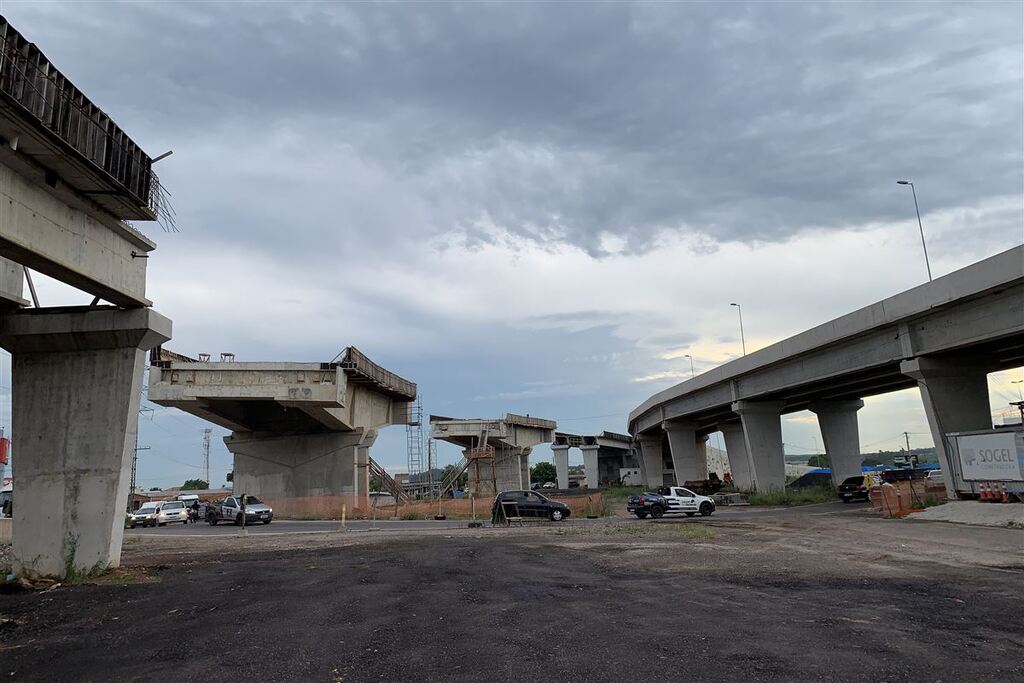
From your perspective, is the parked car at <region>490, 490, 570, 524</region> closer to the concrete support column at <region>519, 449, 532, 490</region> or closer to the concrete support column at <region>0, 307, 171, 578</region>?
the concrete support column at <region>0, 307, 171, 578</region>

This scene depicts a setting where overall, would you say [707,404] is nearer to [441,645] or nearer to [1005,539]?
[1005,539]

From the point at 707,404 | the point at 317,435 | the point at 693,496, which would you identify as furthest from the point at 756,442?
the point at 317,435

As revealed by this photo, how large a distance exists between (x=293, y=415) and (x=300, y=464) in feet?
11.9

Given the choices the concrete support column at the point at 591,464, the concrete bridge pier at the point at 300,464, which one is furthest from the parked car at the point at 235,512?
the concrete support column at the point at 591,464

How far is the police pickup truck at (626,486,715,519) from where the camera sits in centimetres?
3369

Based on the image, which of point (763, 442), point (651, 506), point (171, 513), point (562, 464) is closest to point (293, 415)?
point (171, 513)

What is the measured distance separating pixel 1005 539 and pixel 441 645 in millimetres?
18178

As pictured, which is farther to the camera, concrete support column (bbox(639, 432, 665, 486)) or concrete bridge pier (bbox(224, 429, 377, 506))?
concrete support column (bbox(639, 432, 665, 486))

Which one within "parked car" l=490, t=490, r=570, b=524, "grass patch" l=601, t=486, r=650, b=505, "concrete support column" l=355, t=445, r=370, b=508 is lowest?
"grass patch" l=601, t=486, r=650, b=505

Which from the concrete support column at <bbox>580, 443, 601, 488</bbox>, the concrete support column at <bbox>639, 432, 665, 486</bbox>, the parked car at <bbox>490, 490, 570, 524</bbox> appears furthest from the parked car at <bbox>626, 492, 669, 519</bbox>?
the concrete support column at <bbox>580, 443, 601, 488</bbox>

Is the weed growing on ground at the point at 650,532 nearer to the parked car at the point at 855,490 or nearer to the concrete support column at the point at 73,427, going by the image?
the concrete support column at the point at 73,427

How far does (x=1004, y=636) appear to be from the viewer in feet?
26.7

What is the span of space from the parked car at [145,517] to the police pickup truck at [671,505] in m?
Answer: 31.1

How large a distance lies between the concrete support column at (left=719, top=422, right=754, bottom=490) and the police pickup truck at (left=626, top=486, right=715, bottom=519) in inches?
982
